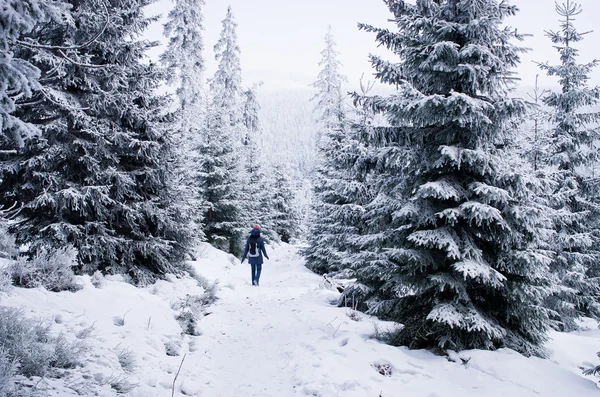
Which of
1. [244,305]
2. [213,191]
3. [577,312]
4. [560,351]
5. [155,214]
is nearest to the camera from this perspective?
[560,351]

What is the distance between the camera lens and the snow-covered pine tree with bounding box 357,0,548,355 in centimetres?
604

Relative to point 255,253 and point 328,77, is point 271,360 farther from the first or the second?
point 328,77

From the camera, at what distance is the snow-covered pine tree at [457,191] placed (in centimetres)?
604

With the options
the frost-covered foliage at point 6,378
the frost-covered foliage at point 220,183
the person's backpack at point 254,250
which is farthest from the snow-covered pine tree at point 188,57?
the frost-covered foliage at point 6,378

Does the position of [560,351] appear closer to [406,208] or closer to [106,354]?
[406,208]

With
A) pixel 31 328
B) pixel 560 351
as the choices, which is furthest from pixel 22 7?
pixel 560 351

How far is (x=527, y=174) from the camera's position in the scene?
625 cm

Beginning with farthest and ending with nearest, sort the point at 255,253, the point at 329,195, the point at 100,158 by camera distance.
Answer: the point at 329,195 < the point at 255,253 < the point at 100,158

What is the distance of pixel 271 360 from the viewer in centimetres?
630

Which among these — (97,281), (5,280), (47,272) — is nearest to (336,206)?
(97,281)

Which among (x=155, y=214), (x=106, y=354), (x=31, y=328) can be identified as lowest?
(x=106, y=354)

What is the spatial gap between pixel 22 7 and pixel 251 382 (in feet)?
17.2

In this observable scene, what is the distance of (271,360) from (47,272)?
4.38 metres

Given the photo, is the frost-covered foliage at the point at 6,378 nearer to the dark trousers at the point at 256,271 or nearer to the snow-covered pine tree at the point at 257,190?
the dark trousers at the point at 256,271
